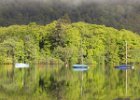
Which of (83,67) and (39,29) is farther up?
(39,29)

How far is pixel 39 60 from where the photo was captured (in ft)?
310

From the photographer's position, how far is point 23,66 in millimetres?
78938

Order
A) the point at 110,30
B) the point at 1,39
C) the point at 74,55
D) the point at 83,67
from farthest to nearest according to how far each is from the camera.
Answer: the point at 110,30, the point at 1,39, the point at 74,55, the point at 83,67

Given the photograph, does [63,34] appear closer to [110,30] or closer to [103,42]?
[103,42]

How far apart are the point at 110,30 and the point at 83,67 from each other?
42.7 m

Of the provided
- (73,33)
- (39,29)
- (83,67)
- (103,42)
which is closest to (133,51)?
(103,42)

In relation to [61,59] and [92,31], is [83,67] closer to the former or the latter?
[61,59]

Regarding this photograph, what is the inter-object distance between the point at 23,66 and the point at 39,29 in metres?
24.9

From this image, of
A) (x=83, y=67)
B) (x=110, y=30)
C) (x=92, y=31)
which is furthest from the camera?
(x=110, y=30)

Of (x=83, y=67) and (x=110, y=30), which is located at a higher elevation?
(x=110, y=30)

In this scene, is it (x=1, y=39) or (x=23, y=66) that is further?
(x=1, y=39)

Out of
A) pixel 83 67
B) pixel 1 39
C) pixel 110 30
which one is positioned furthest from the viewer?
pixel 110 30

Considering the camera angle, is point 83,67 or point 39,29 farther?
point 39,29

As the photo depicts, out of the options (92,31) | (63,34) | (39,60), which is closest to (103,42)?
(92,31)
